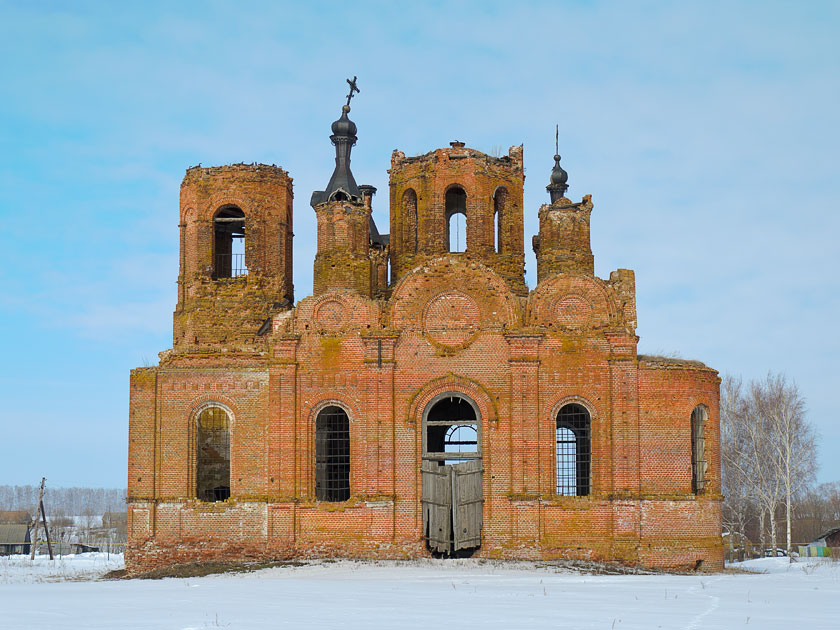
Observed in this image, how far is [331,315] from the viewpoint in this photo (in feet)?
76.1

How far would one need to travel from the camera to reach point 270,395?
22.7 m

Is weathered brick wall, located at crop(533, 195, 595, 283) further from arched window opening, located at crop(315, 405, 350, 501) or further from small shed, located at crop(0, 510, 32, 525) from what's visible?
small shed, located at crop(0, 510, 32, 525)

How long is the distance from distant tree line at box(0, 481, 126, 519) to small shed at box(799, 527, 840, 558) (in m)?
109

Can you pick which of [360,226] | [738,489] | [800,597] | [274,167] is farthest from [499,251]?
[738,489]

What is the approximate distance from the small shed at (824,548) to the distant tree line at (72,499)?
108614mm

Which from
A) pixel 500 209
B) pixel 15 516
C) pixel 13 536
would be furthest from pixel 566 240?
pixel 15 516

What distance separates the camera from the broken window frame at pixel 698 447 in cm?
2283

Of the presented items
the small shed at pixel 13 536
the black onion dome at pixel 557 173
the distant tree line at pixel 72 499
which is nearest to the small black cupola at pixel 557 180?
the black onion dome at pixel 557 173

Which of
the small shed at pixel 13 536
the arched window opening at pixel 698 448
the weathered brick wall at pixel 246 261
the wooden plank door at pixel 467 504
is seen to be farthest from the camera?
the small shed at pixel 13 536

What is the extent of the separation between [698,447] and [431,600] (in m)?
10.4

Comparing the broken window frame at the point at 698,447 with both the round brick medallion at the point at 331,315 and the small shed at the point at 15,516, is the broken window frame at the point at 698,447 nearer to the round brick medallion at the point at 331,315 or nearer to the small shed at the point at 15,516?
the round brick medallion at the point at 331,315

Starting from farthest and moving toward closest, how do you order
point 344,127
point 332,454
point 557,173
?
point 557,173 → point 344,127 → point 332,454

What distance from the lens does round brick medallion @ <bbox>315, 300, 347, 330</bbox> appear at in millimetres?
23125

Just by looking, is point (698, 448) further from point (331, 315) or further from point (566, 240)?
point (331, 315)
